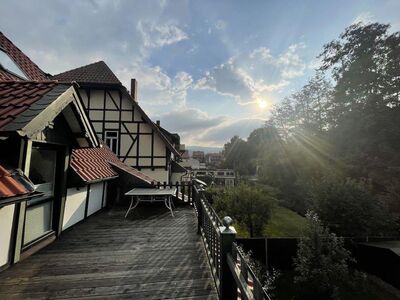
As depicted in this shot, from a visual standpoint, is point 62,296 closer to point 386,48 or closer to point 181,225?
point 181,225

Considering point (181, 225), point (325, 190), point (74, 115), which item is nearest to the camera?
point (74, 115)

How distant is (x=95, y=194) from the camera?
647 cm

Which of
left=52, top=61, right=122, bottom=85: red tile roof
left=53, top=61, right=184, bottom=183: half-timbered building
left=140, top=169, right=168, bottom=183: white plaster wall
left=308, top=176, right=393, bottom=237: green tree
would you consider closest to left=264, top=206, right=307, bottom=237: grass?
left=308, top=176, right=393, bottom=237: green tree

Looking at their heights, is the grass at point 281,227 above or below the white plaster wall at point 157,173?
below

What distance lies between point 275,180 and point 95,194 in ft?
67.7

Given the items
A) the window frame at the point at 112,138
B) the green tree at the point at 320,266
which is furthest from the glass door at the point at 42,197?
the window frame at the point at 112,138

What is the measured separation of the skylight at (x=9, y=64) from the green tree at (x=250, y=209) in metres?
9.04

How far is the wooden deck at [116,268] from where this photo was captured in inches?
104

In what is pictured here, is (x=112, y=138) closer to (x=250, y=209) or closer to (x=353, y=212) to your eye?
(x=250, y=209)

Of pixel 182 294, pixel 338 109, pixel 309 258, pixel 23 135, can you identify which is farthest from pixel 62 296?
pixel 338 109

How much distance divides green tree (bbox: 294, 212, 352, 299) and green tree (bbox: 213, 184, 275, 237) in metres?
2.87

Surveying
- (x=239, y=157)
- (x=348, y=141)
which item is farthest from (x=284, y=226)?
(x=239, y=157)

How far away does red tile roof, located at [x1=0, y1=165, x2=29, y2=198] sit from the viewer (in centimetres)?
208

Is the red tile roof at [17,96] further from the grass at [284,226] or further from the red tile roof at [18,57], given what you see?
the grass at [284,226]
